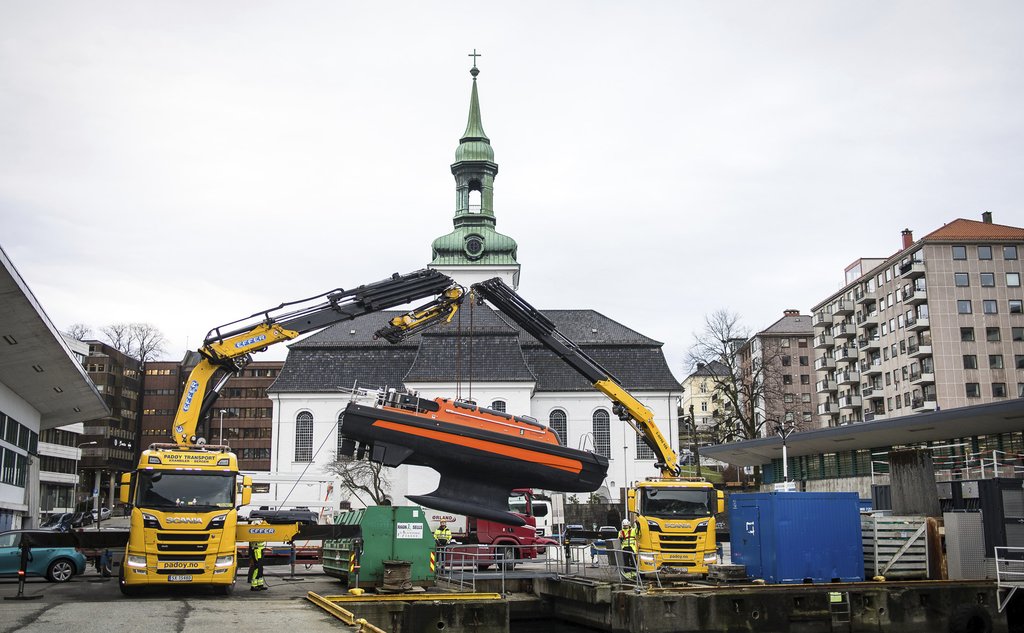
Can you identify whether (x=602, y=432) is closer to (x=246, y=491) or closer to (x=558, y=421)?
(x=558, y=421)

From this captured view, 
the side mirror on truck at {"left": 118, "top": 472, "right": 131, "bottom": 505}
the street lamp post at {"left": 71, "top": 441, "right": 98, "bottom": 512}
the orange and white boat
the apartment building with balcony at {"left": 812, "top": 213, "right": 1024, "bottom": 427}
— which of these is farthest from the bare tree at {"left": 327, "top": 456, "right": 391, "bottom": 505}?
the apartment building with balcony at {"left": 812, "top": 213, "right": 1024, "bottom": 427}

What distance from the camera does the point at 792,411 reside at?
337 ft

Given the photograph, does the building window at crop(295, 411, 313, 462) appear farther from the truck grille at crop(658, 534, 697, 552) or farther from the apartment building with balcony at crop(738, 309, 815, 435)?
the apartment building with balcony at crop(738, 309, 815, 435)

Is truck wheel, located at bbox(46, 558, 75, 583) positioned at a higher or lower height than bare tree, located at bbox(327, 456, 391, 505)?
lower

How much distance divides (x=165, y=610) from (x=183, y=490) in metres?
3.38

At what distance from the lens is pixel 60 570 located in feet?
81.0

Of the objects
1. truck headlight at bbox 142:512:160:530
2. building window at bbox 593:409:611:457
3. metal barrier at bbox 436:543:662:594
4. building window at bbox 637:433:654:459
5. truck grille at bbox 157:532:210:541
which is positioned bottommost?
metal barrier at bbox 436:543:662:594

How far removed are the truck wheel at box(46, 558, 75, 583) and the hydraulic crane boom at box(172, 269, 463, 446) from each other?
5.45 metres

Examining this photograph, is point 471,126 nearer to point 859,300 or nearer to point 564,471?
point 859,300

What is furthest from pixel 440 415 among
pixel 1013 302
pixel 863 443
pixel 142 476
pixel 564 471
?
pixel 1013 302

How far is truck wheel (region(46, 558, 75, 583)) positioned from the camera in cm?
2456

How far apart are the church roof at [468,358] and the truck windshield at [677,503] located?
3662 cm

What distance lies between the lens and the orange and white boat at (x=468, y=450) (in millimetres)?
23875

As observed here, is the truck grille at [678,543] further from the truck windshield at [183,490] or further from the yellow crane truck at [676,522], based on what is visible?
the truck windshield at [183,490]
